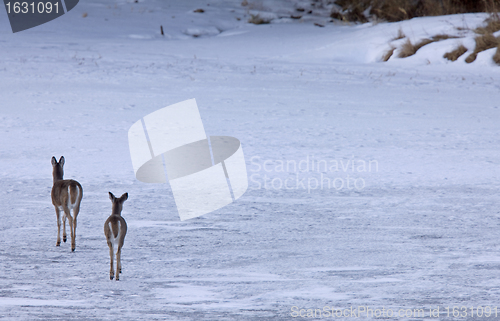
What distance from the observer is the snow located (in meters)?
2.35

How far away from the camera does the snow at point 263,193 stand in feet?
7.72

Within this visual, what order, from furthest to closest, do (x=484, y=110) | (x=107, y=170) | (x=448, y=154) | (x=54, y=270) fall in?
(x=484, y=110) → (x=448, y=154) → (x=107, y=170) → (x=54, y=270)

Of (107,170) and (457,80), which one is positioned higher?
(107,170)

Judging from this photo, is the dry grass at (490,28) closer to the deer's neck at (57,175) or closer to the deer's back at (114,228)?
the deer's neck at (57,175)

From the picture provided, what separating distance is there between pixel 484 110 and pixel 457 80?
2.43 meters

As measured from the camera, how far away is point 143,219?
3279 mm

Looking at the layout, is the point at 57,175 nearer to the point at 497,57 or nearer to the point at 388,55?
the point at 497,57

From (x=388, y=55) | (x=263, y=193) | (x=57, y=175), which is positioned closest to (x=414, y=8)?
(x=388, y=55)

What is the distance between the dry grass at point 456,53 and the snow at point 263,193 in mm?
189

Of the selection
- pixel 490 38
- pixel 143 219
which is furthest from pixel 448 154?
pixel 490 38

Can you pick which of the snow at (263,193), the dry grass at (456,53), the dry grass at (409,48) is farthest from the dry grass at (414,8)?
the snow at (263,193)

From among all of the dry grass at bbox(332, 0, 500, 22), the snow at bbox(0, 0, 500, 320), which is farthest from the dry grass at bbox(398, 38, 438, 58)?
the dry grass at bbox(332, 0, 500, 22)

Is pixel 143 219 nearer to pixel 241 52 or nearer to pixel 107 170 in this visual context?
pixel 107 170

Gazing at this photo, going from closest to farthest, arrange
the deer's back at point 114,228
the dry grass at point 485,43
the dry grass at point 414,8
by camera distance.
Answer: the deer's back at point 114,228
the dry grass at point 485,43
the dry grass at point 414,8
